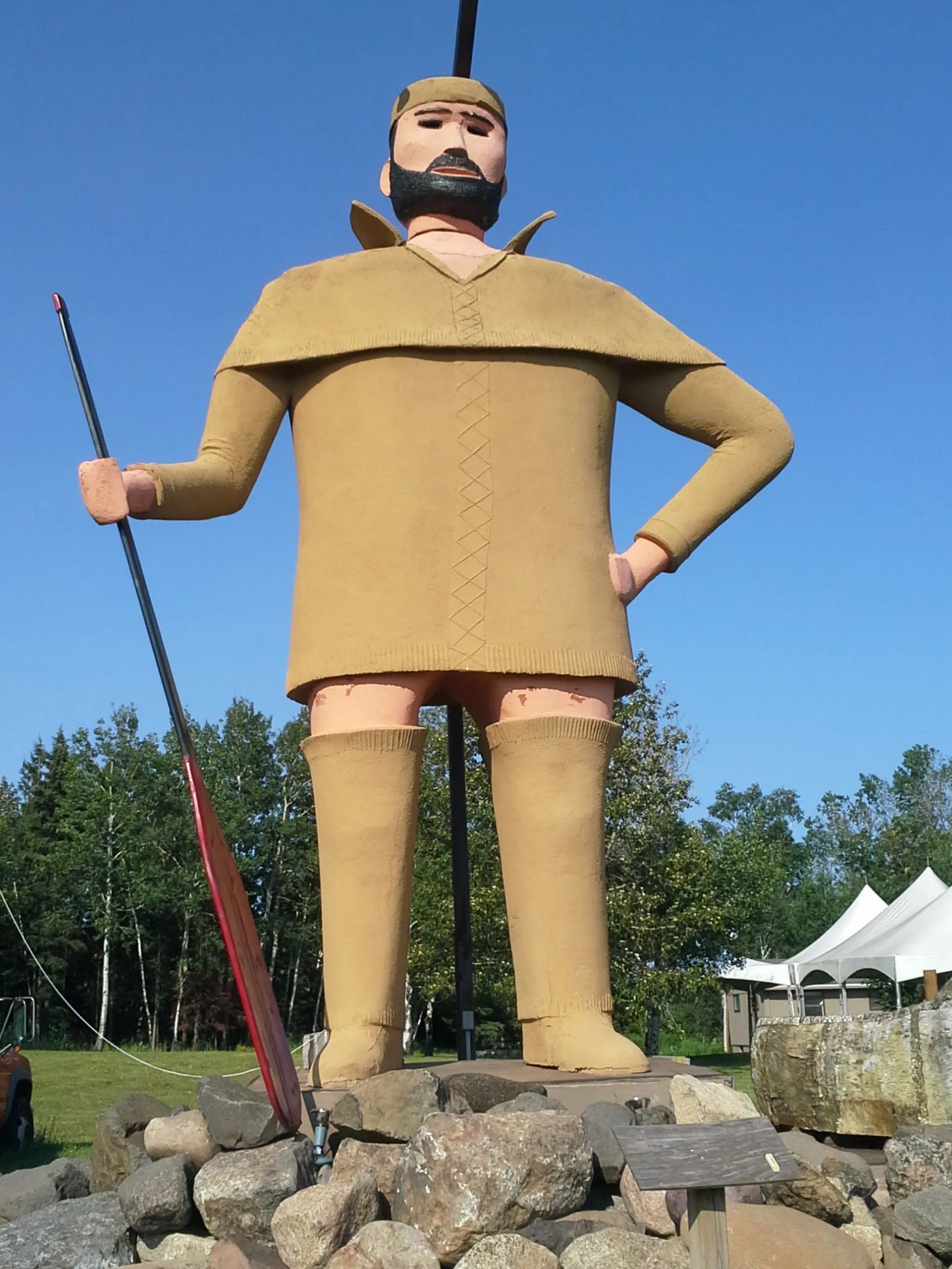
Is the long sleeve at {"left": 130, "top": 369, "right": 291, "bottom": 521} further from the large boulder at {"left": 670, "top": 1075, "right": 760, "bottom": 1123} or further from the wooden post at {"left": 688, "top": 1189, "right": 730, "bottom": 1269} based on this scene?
the wooden post at {"left": 688, "top": 1189, "right": 730, "bottom": 1269}

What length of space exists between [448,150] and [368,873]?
2.67 meters

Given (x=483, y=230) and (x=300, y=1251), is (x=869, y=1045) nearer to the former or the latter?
(x=300, y=1251)

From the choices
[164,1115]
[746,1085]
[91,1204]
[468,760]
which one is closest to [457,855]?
[164,1115]

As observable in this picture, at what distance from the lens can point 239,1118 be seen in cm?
354

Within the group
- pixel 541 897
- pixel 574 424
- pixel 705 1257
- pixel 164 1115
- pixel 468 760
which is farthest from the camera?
pixel 468 760

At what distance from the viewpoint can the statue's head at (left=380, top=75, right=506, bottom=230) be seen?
4.73 m

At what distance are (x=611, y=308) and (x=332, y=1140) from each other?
3.03 meters

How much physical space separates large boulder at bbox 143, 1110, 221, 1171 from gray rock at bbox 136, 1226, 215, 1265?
0.64 ft

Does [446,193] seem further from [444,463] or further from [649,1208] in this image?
[649,1208]

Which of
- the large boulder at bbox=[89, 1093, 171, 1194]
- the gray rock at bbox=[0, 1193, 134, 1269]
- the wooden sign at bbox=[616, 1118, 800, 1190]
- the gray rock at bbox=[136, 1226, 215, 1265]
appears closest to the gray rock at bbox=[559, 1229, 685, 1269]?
the wooden sign at bbox=[616, 1118, 800, 1190]

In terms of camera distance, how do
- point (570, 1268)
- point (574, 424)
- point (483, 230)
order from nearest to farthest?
point (570, 1268), point (574, 424), point (483, 230)

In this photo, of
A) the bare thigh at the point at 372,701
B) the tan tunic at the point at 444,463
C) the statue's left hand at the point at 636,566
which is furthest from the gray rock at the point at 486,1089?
the statue's left hand at the point at 636,566

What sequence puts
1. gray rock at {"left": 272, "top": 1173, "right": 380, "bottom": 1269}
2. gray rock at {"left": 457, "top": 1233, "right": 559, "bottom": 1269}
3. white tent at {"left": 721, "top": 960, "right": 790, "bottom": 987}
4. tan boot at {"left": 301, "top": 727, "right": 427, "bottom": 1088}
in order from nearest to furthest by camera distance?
gray rock at {"left": 457, "top": 1233, "right": 559, "bottom": 1269}
gray rock at {"left": 272, "top": 1173, "right": 380, "bottom": 1269}
tan boot at {"left": 301, "top": 727, "right": 427, "bottom": 1088}
white tent at {"left": 721, "top": 960, "right": 790, "bottom": 987}

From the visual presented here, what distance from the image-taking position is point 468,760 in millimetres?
16328
